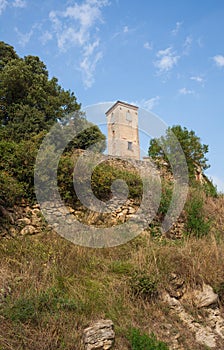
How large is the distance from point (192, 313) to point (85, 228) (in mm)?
2668

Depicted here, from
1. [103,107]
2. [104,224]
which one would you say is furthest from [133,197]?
[103,107]

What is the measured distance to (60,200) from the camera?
677 centimetres

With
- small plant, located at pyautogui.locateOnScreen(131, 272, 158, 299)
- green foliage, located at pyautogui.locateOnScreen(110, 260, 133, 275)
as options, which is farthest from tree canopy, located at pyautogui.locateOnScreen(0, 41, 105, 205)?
small plant, located at pyautogui.locateOnScreen(131, 272, 158, 299)

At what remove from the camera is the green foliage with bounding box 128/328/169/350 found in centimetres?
326

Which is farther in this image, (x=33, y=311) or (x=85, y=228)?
(x=85, y=228)

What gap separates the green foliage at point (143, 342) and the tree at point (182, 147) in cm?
1029

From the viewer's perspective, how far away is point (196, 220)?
25.3 feet

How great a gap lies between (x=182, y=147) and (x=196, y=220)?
7.40 m

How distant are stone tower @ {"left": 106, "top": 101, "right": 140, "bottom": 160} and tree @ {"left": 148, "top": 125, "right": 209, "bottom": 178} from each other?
215cm

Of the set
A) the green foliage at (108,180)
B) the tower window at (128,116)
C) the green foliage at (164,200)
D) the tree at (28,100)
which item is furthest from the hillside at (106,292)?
the tower window at (128,116)

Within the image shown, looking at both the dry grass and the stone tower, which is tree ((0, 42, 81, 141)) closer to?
the stone tower

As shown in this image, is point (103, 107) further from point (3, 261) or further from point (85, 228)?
point (3, 261)

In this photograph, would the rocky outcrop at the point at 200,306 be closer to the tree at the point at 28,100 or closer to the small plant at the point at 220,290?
the small plant at the point at 220,290

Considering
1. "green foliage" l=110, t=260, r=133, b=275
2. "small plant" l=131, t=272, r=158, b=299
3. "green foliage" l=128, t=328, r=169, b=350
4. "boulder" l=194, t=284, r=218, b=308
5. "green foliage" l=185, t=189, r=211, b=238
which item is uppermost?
"green foliage" l=185, t=189, r=211, b=238
